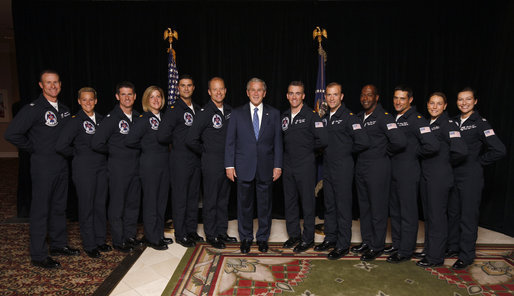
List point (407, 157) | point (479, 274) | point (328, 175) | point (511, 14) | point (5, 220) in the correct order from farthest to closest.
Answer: point (5, 220)
point (511, 14)
point (328, 175)
point (407, 157)
point (479, 274)

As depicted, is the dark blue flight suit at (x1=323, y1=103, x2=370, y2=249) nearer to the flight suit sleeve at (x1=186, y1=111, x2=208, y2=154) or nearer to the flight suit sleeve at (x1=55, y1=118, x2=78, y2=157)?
the flight suit sleeve at (x1=186, y1=111, x2=208, y2=154)

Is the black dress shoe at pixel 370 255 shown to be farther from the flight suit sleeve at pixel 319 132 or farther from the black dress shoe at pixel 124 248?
the black dress shoe at pixel 124 248

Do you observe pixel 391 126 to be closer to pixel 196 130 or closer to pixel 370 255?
pixel 370 255

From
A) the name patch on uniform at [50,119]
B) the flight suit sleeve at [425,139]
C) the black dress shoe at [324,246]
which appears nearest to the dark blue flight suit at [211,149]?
the black dress shoe at [324,246]

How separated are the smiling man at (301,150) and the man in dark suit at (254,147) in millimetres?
129

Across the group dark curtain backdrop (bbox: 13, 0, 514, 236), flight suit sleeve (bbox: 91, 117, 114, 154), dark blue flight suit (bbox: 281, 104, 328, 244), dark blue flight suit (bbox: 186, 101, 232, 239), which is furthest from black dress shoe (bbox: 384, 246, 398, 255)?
flight suit sleeve (bbox: 91, 117, 114, 154)

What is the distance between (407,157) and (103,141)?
3.06 meters

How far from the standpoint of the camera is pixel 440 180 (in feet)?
9.90

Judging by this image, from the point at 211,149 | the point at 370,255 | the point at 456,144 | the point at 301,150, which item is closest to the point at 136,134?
the point at 211,149

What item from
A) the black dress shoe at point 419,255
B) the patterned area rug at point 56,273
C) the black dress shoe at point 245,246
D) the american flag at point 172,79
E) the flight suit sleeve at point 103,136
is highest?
the american flag at point 172,79

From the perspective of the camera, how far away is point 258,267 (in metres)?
3.08

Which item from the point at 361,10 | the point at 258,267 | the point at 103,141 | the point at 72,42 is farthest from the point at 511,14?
the point at 72,42

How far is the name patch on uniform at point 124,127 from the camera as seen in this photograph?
131 inches

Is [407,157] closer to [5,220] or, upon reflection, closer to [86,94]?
[86,94]
